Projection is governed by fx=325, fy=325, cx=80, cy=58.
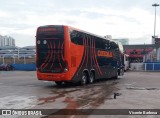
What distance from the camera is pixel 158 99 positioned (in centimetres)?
1348

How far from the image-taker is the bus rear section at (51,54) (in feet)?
60.2

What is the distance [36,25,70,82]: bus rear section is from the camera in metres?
18.3

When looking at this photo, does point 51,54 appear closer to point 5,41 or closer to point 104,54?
point 104,54

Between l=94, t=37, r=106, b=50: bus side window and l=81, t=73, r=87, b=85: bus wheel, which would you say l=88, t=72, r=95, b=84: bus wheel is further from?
l=94, t=37, r=106, b=50: bus side window

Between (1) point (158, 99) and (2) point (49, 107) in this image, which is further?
(1) point (158, 99)

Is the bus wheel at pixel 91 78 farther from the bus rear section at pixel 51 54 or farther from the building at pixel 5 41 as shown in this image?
the building at pixel 5 41

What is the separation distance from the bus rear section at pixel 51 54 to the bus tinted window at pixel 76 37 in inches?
26.9

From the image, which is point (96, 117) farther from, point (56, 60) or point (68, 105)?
point (56, 60)

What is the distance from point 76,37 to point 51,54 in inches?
73.1

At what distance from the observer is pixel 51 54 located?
18609 millimetres

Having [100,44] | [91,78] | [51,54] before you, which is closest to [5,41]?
[100,44]

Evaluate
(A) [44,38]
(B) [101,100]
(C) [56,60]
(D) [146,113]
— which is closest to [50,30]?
(A) [44,38]

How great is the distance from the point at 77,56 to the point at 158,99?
23.1 feet

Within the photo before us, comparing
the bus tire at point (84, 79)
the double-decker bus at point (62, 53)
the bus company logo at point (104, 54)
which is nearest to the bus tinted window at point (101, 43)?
the bus company logo at point (104, 54)
